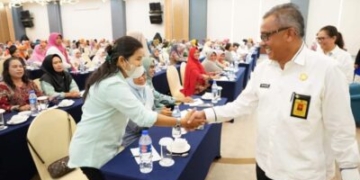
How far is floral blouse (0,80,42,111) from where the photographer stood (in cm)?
286

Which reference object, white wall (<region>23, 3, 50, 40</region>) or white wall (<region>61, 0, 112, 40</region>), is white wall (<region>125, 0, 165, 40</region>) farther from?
white wall (<region>23, 3, 50, 40</region>)

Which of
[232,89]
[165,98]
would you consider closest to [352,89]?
[232,89]

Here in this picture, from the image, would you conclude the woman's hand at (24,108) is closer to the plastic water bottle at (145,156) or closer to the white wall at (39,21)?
the plastic water bottle at (145,156)

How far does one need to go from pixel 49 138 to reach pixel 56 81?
182cm

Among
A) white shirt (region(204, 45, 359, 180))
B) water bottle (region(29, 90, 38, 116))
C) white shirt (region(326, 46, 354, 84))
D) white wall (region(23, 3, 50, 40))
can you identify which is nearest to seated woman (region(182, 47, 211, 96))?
white shirt (region(326, 46, 354, 84))

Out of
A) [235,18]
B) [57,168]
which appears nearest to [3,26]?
[235,18]

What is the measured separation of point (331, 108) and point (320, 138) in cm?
17

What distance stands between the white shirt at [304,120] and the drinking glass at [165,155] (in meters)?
0.55

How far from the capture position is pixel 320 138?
1.20 metres

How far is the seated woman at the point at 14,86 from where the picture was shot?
2928 mm

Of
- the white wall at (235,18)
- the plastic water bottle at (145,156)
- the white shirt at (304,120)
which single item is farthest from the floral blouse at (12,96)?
the white wall at (235,18)

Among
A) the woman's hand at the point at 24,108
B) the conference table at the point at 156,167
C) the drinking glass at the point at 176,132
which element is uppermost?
the drinking glass at the point at 176,132

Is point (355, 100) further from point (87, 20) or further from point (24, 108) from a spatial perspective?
point (87, 20)

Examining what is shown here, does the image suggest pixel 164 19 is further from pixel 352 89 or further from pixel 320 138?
pixel 320 138
